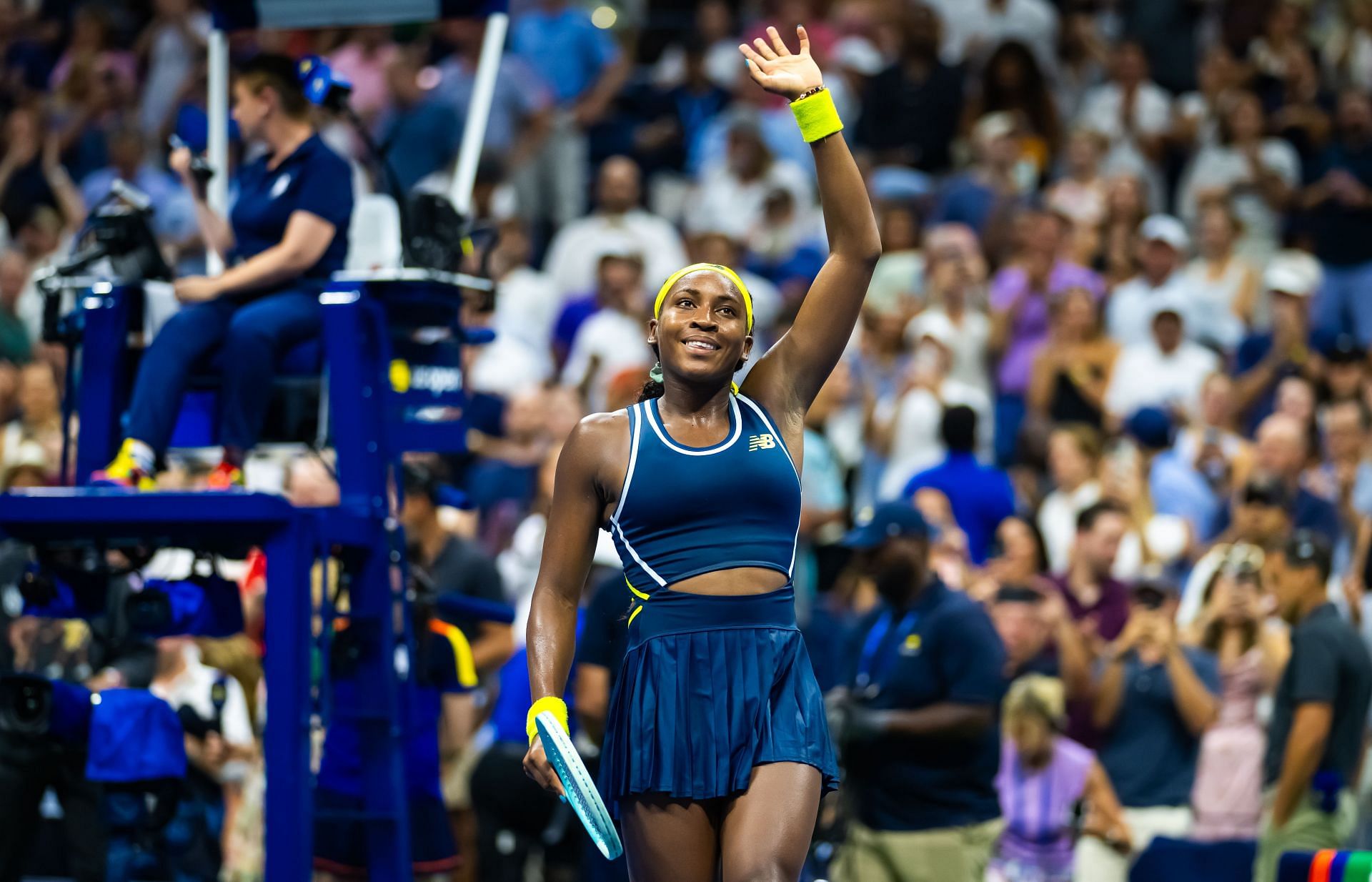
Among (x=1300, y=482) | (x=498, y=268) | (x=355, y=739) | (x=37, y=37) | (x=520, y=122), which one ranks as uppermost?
(x=37, y=37)

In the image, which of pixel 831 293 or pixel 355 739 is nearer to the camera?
pixel 831 293

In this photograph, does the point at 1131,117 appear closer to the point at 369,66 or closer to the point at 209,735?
the point at 369,66

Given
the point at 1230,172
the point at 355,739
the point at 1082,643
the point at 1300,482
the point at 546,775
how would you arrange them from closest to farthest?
the point at 546,775 → the point at 355,739 → the point at 1082,643 → the point at 1300,482 → the point at 1230,172

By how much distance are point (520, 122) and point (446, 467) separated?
3907 mm

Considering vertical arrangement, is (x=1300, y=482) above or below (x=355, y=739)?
above

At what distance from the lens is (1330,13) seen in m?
13.6

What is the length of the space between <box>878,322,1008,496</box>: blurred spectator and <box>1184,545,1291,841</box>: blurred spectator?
2.09 m

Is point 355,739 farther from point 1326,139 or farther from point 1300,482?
point 1326,139

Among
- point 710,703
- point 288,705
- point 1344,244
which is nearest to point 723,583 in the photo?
point 710,703

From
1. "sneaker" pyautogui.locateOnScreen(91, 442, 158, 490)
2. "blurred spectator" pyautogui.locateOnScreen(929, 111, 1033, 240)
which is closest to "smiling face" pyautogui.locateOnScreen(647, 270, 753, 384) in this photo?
"sneaker" pyautogui.locateOnScreen(91, 442, 158, 490)

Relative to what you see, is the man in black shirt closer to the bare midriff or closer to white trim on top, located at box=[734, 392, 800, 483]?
white trim on top, located at box=[734, 392, 800, 483]

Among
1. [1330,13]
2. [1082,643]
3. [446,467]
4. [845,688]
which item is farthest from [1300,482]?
[1330,13]

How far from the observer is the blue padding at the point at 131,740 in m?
6.38

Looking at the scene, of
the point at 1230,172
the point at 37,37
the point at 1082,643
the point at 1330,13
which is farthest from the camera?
the point at 37,37
